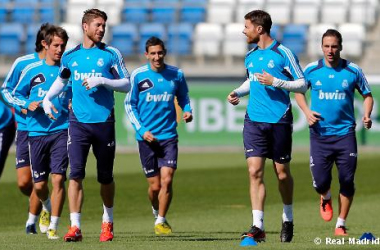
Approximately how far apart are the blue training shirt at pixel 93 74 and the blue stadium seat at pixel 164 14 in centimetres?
2504

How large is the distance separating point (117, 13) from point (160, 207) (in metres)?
23.8

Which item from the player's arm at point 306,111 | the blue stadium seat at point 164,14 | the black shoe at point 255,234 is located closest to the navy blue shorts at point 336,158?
the player's arm at point 306,111

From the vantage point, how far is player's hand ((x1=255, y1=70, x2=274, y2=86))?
444 inches

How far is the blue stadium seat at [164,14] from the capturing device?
37.0 meters

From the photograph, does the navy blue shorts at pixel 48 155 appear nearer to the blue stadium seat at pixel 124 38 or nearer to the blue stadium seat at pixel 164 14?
the blue stadium seat at pixel 124 38

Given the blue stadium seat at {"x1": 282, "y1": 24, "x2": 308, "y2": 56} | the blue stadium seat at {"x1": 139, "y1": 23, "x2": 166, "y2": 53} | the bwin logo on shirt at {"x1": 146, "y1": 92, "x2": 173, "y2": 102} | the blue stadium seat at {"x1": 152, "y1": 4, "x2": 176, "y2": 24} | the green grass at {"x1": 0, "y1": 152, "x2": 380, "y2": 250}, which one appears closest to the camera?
the green grass at {"x1": 0, "y1": 152, "x2": 380, "y2": 250}

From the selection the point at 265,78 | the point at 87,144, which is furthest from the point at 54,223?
the point at 265,78

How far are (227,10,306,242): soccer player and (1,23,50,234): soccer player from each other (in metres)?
3.16

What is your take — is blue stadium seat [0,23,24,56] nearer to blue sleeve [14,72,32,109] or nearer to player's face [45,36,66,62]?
blue sleeve [14,72,32,109]

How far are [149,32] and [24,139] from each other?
22.1 m

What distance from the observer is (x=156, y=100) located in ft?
47.8

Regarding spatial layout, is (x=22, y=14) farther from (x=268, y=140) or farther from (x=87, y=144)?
(x=268, y=140)

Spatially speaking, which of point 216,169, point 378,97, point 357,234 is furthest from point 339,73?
point 378,97

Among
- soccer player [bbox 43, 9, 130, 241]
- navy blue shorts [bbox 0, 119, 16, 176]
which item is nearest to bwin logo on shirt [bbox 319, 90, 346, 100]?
soccer player [bbox 43, 9, 130, 241]
